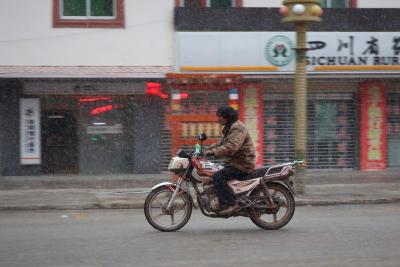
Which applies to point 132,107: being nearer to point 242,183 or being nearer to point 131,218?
point 131,218

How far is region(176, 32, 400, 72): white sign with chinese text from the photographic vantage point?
1670 cm

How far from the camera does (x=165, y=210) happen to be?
8.80 metres

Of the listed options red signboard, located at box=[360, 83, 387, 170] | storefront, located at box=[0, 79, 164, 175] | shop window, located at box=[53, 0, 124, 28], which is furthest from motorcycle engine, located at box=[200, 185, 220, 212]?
red signboard, located at box=[360, 83, 387, 170]

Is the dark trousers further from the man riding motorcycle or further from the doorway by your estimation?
the doorway

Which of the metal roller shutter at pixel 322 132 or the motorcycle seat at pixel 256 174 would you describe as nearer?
the motorcycle seat at pixel 256 174

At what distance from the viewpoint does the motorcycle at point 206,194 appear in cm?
876

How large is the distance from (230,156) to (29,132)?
32.6ft

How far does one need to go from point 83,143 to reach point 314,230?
10328 millimetres

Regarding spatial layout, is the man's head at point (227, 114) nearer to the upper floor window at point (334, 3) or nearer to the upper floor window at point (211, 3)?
the upper floor window at point (211, 3)

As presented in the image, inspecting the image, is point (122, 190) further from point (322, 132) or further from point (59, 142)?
point (322, 132)

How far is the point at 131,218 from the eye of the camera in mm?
10352

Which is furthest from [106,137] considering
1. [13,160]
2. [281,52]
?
[281,52]

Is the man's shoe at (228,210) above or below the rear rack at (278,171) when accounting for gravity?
below

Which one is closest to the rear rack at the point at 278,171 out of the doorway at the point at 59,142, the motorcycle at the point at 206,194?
the motorcycle at the point at 206,194
